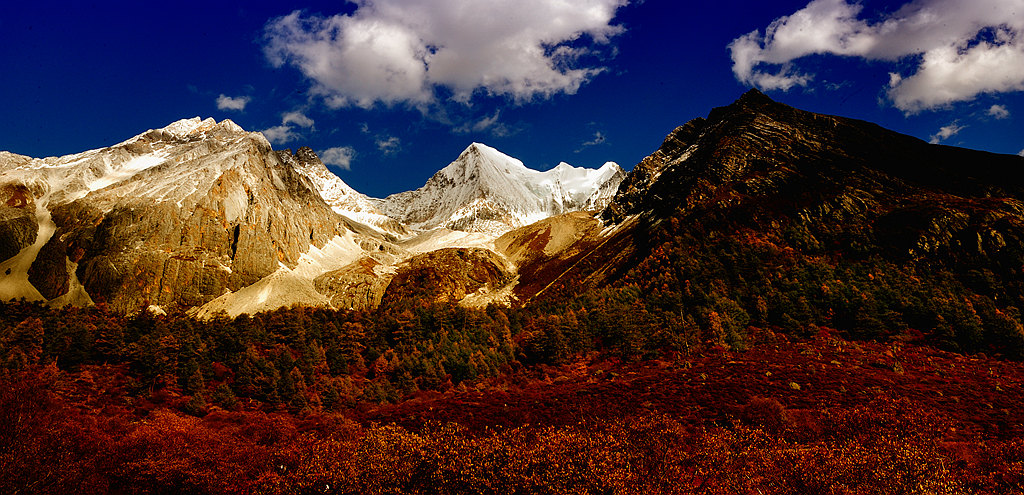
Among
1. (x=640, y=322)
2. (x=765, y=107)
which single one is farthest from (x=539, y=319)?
(x=765, y=107)

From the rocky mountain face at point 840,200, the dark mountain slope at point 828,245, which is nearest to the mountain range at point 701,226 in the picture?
the rocky mountain face at point 840,200

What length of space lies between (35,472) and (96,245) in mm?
206641

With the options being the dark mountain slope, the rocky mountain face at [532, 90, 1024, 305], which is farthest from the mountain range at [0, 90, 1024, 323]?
the dark mountain slope

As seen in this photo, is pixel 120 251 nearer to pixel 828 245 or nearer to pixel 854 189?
pixel 828 245

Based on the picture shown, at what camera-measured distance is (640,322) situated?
2864 inches

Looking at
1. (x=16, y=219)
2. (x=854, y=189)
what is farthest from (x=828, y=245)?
(x=16, y=219)

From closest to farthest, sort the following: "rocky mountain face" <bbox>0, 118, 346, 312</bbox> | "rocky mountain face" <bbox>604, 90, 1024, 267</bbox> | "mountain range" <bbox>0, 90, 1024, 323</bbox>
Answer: "rocky mountain face" <bbox>604, 90, 1024, 267</bbox> < "mountain range" <bbox>0, 90, 1024, 323</bbox> < "rocky mountain face" <bbox>0, 118, 346, 312</bbox>

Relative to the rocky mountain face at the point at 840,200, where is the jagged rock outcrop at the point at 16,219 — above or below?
above

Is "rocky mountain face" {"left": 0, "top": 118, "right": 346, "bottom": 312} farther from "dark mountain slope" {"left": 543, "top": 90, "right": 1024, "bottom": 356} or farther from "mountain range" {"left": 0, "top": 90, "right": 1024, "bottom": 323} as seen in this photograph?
"dark mountain slope" {"left": 543, "top": 90, "right": 1024, "bottom": 356}

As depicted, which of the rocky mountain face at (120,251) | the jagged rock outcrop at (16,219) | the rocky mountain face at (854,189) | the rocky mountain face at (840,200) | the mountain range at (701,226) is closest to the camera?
the rocky mountain face at (840,200)

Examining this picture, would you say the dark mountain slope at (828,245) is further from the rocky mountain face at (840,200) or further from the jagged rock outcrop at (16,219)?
the jagged rock outcrop at (16,219)

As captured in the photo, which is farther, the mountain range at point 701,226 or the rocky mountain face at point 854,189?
the mountain range at point 701,226

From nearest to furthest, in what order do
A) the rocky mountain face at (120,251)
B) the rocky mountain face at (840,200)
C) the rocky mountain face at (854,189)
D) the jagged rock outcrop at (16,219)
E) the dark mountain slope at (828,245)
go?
1. the dark mountain slope at (828,245)
2. the rocky mountain face at (840,200)
3. the rocky mountain face at (854,189)
4. the rocky mountain face at (120,251)
5. the jagged rock outcrop at (16,219)

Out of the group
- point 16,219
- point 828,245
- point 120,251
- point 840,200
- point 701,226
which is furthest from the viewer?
point 16,219
